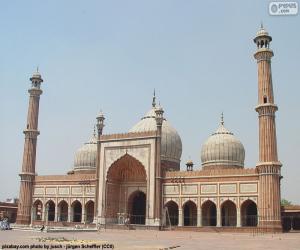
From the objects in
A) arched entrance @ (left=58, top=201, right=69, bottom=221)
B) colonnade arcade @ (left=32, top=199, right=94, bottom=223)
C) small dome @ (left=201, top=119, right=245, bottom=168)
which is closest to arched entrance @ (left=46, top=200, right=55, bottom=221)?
colonnade arcade @ (left=32, top=199, right=94, bottom=223)

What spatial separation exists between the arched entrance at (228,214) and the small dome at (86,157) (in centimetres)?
1295

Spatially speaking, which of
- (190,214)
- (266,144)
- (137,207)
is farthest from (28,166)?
(266,144)

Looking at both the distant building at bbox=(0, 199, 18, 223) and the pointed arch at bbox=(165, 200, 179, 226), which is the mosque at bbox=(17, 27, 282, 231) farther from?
the distant building at bbox=(0, 199, 18, 223)

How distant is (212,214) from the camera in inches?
1219

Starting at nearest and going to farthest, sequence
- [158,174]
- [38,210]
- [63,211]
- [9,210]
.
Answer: [158,174] < [63,211] < [38,210] < [9,210]

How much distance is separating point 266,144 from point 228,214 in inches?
226

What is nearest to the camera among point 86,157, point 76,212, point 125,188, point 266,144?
point 266,144

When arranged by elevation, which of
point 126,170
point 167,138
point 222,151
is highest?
point 167,138

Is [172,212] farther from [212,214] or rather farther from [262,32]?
[262,32]

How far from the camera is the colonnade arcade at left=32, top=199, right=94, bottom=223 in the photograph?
3441 centimetres

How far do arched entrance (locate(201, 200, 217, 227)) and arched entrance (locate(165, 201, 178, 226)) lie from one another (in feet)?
6.94

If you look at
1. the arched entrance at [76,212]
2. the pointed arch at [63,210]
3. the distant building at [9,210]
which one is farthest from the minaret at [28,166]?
the distant building at [9,210]

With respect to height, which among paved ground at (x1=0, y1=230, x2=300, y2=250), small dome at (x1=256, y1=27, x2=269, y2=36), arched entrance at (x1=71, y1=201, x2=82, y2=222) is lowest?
paved ground at (x1=0, y1=230, x2=300, y2=250)

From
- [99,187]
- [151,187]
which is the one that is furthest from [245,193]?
[99,187]
